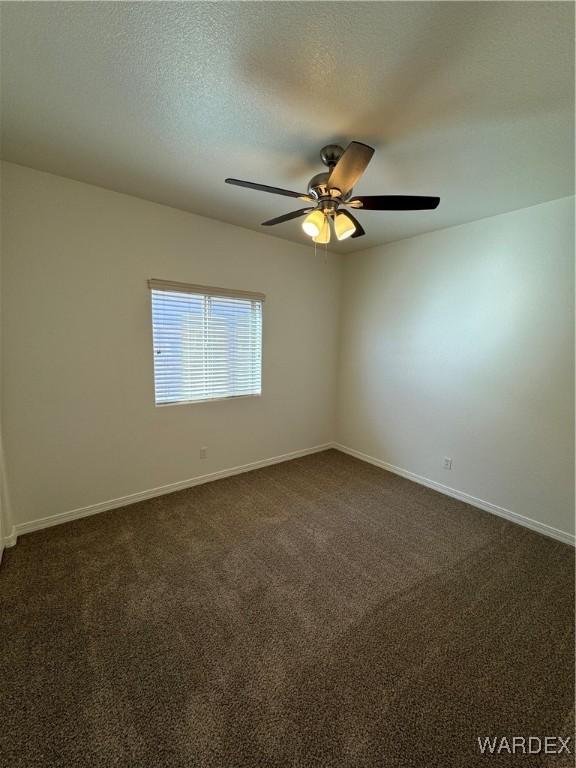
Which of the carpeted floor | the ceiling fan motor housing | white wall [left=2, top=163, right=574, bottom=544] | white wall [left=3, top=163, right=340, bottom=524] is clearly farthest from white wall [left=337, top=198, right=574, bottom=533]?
the ceiling fan motor housing

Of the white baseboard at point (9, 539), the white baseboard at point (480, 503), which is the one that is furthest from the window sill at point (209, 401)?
the white baseboard at point (480, 503)

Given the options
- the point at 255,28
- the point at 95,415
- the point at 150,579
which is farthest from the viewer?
the point at 95,415

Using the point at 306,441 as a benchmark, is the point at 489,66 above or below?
above

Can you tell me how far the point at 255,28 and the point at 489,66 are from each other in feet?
3.05

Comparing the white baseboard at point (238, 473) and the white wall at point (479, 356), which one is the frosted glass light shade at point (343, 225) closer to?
the white wall at point (479, 356)

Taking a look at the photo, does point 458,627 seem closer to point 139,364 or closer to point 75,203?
point 139,364

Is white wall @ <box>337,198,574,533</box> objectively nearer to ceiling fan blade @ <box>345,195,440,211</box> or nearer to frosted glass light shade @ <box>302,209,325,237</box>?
ceiling fan blade @ <box>345,195,440,211</box>

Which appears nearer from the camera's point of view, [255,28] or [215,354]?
[255,28]

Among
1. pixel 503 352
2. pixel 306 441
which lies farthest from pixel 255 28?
pixel 306 441

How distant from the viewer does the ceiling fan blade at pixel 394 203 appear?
165cm

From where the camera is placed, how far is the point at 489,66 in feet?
4.11

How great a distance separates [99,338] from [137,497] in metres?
1.45

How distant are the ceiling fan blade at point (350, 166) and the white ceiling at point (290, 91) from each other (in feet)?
0.83

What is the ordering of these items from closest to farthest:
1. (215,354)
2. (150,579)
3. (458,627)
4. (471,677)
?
(471,677) → (458,627) → (150,579) → (215,354)
